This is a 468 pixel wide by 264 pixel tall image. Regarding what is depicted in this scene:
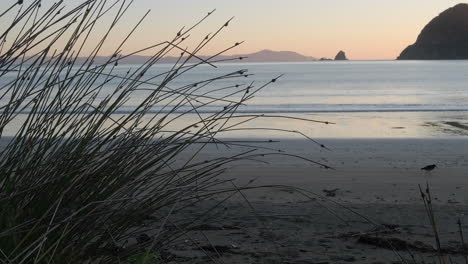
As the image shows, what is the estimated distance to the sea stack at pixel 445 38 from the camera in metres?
164

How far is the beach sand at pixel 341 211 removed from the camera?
4.24 meters

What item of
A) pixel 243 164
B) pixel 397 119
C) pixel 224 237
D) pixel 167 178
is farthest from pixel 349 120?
pixel 167 178

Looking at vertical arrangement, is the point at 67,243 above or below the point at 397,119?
above

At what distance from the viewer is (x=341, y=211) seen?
5.88 metres

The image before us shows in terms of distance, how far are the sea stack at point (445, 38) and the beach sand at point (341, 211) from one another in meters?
160

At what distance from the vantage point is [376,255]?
4328mm

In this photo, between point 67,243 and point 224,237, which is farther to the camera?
point 224,237

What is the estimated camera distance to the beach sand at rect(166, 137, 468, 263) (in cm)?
424

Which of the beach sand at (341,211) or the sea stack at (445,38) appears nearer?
the beach sand at (341,211)

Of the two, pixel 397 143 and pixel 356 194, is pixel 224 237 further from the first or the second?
pixel 397 143

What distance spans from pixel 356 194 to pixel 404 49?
181225 millimetres

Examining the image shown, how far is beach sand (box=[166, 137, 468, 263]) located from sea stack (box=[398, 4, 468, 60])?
15986cm

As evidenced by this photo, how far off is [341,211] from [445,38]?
169800 millimetres

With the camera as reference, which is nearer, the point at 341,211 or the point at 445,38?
the point at 341,211
